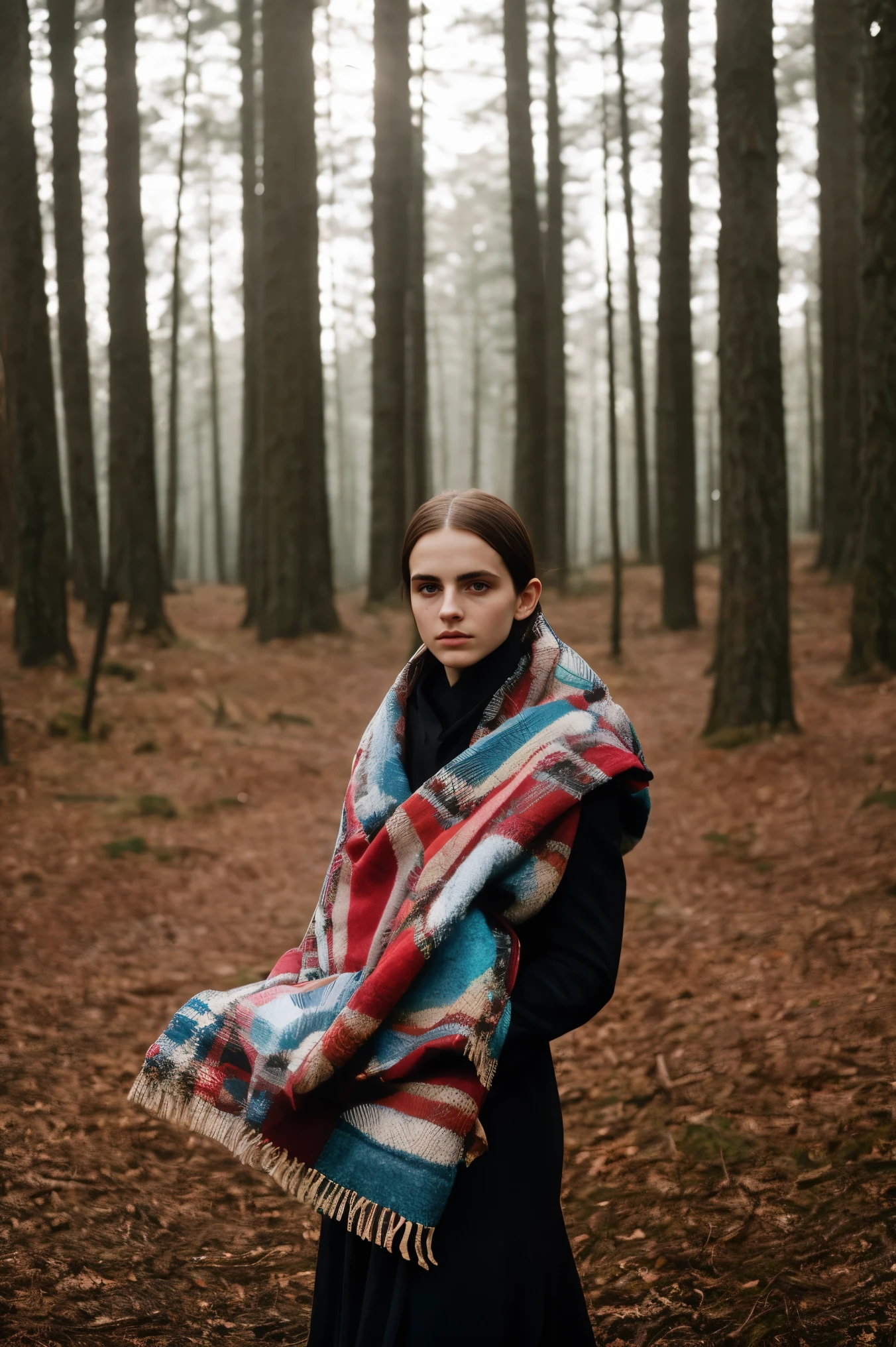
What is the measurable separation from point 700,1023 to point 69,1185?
9.42 feet

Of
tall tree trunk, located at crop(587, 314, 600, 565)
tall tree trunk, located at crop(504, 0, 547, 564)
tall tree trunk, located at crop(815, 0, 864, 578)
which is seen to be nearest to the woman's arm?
tall tree trunk, located at crop(815, 0, 864, 578)

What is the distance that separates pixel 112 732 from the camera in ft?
31.6

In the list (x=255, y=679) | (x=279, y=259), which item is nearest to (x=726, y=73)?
(x=279, y=259)

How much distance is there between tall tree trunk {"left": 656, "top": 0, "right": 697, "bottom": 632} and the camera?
46.3 ft

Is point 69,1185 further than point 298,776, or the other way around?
point 298,776

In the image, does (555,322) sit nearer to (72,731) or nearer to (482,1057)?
(72,731)

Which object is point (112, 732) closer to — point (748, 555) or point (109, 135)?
Answer: point (748, 555)

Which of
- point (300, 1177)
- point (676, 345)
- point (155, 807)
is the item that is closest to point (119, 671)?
point (155, 807)

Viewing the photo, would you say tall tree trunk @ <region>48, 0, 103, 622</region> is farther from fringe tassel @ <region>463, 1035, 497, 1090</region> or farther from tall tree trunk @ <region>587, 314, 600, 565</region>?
tall tree trunk @ <region>587, 314, 600, 565</region>

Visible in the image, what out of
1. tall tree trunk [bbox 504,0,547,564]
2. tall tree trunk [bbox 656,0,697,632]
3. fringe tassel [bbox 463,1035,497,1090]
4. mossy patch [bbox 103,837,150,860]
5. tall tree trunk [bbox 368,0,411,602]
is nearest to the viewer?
fringe tassel [bbox 463,1035,497,1090]

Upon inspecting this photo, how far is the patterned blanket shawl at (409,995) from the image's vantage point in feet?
5.91

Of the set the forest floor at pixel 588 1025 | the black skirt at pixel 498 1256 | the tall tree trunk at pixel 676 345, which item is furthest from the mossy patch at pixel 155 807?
the tall tree trunk at pixel 676 345

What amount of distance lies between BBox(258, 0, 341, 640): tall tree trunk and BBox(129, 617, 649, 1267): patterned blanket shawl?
12154 millimetres

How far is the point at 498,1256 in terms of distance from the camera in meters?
1.87
